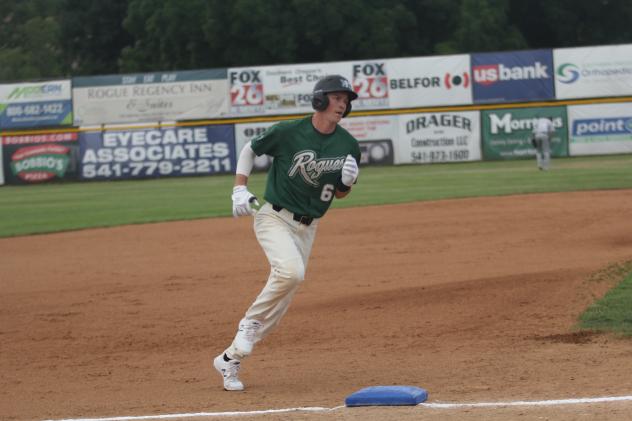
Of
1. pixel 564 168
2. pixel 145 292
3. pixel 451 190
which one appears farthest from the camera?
pixel 564 168

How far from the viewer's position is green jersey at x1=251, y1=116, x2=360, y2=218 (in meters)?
7.59

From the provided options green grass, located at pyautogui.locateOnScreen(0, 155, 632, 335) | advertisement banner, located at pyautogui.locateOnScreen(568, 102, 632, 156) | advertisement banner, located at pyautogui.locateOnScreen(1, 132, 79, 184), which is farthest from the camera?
advertisement banner, located at pyautogui.locateOnScreen(1, 132, 79, 184)

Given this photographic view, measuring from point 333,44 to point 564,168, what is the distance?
75.5 ft

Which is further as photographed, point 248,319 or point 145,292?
point 145,292

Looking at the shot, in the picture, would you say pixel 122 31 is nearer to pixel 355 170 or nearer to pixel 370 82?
pixel 370 82

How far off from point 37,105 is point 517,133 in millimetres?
17060

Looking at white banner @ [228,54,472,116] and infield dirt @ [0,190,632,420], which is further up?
white banner @ [228,54,472,116]

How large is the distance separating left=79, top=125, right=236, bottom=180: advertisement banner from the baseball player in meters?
29.5

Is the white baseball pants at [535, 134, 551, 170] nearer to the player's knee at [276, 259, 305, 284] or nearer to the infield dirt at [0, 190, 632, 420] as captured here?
the infield dirt at [0, 190, 632, 420]

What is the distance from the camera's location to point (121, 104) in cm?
3794

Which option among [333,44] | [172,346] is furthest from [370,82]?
[172,346]

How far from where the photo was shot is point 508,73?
1462 inches

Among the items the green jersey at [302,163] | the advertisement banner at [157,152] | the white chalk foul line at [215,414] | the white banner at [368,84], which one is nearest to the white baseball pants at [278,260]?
the green jersey at [302,163]

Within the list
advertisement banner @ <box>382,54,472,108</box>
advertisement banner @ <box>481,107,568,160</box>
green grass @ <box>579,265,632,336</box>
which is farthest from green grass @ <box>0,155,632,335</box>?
green grass @ <box>579,265,632,336</box>
